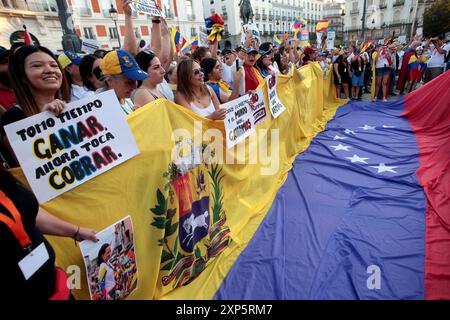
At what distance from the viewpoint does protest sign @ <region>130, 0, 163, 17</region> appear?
3194 millimetres

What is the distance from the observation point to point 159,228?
2.10 m

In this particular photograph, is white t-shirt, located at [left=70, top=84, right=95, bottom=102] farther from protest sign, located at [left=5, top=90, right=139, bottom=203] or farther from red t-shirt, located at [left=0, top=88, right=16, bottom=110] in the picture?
protest sign, located at [left=5, top=90, right=139, bottom=203]

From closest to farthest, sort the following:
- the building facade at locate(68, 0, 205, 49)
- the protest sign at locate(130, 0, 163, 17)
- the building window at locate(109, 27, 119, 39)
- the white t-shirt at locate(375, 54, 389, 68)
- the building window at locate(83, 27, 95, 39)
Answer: the protest sign at locate(130, 0, 163, 17) < the white t-shirt at locate(375, 54, 389, 68) < the building facade at locate(68, 0, 205, 49) < the building window at locate(83, 27, 95, 39) < the building window at locate(109, 27, 119, 39)

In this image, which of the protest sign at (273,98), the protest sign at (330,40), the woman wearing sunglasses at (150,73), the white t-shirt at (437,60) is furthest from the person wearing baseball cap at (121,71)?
the protest sign at (330,40)

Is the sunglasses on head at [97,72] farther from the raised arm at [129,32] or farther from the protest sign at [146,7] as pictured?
the protest sign at [146,7]

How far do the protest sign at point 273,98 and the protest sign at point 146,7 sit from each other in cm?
186

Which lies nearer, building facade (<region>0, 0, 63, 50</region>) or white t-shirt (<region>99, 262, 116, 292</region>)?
white t-shirt (<region>99, 262, 116, 292</region>)

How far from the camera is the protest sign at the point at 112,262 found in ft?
5.55

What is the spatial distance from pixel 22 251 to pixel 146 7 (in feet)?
10.8

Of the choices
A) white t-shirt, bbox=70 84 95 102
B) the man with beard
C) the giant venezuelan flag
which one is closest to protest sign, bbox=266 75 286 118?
the giant venezuelan flag

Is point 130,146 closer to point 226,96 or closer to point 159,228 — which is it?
point 159,228

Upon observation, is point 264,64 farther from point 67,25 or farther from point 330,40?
point 330,40

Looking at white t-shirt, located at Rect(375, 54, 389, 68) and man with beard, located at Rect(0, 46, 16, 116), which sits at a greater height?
man with beard, located at Rect(0, 46, 16, 116)

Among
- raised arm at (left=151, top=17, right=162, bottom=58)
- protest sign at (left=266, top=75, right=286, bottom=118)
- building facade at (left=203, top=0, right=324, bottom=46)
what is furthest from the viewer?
building facade at (left=203, top=0, right=324, bottom=46)
